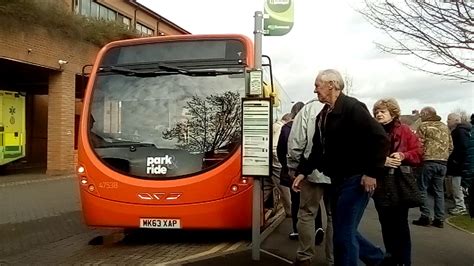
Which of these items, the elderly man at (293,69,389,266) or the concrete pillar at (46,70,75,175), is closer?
the elderly man at (293,69,389,266)

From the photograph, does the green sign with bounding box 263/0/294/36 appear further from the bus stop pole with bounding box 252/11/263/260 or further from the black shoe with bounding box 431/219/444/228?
the black shoe with bounding box 431/219/444/228

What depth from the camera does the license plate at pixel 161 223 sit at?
736cm

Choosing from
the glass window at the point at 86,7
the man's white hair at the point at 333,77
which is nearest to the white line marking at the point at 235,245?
the man's white hair at the point at 333,77

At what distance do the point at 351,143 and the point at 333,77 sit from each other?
0.67 metres

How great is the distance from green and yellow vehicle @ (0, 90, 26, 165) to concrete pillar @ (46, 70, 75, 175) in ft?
3.36

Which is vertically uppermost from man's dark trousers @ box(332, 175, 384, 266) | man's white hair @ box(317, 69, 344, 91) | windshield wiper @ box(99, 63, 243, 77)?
windshield wiper @ box(99, 63, 243, 77)

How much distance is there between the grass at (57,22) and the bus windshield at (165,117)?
10511 mm

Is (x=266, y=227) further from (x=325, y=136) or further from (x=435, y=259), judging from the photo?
(x=325, y=136)

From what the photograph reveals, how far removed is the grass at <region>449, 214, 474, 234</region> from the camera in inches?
374

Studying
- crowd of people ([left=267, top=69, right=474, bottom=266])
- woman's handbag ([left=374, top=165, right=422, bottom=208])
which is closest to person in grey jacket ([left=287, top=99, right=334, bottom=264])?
crowd of people ([left=267, top=69, right=474, bottom=266])

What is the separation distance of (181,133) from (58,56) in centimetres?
1313

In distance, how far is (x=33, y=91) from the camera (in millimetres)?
25594

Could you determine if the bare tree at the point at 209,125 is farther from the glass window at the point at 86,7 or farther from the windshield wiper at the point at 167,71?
the glass window at the point at 86,7

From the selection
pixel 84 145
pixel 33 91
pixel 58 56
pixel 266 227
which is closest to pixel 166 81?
pixel 84 145
